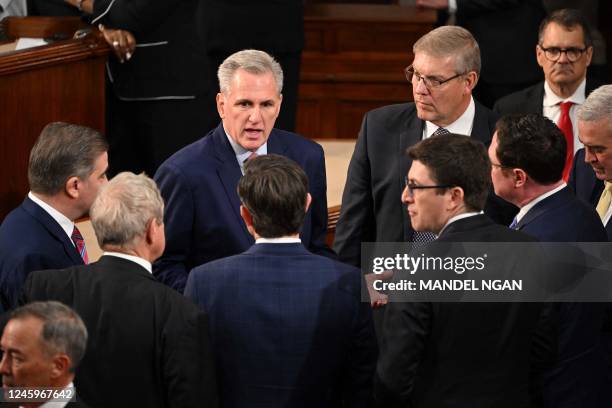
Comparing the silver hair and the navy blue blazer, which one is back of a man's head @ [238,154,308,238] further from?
the silver hair

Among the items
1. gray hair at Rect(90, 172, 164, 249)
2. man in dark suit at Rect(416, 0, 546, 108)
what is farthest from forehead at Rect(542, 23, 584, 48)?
gray hair at Rect(90, 172, 164, 249)

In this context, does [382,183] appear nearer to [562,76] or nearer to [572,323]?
[572,323]

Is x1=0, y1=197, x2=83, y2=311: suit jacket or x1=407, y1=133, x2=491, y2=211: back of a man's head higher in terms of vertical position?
x1=407, y1=133, x2=491, y2=211: back of a man's head

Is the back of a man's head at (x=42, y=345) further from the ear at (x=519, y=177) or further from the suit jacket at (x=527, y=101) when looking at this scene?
the suit jacket at (x=527, y=101)

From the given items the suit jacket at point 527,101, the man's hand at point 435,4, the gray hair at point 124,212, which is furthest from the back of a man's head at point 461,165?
the man's hand at point 435,4

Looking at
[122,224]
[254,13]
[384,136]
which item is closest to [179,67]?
[254,13]

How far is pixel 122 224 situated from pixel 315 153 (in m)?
1.15

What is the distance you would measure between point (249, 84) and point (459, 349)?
1327mm

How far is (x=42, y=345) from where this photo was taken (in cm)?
282

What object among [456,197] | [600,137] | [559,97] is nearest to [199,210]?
[456,197]

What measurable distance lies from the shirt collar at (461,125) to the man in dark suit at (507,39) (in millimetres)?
2282

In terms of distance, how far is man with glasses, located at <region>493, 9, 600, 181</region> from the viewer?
5.60 metres

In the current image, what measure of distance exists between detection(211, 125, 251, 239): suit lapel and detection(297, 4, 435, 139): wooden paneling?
370 cm

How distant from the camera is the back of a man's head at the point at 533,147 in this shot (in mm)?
3730
